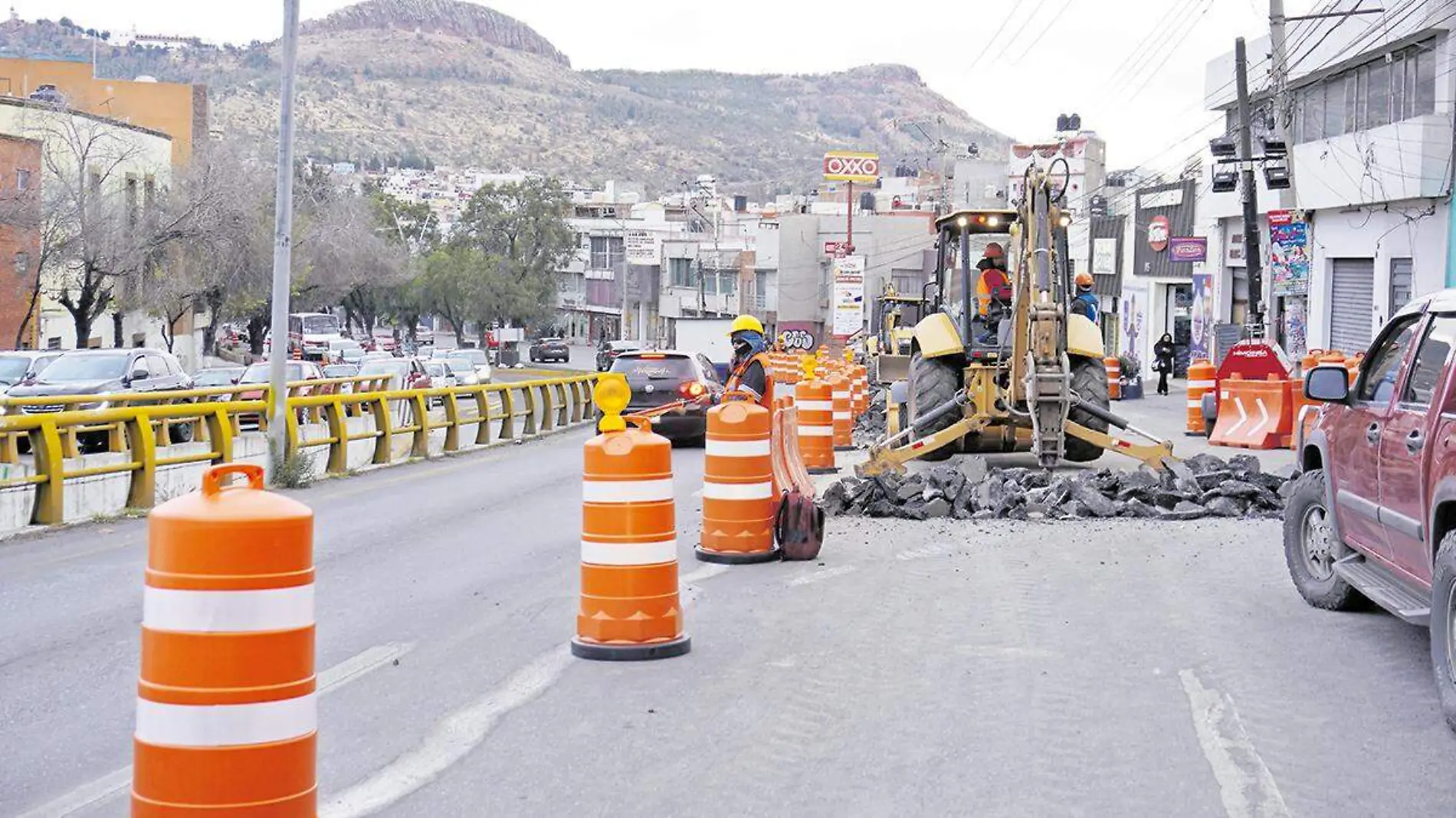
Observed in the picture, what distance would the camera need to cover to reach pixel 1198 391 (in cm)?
2930

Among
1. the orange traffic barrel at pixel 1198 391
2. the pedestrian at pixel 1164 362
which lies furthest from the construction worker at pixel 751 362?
the pedestrian at pixel 1164 362

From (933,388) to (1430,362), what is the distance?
38.5 feet

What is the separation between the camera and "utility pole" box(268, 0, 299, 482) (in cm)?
2114

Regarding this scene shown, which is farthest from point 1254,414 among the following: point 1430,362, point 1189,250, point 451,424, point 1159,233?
point 1159,233

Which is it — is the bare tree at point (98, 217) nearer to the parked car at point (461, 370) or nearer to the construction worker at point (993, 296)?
the parked car at point (461, 370)

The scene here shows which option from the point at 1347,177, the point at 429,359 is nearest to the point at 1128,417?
the point at 1347,177

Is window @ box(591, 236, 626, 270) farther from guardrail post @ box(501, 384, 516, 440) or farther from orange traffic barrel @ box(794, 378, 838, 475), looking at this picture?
orange traffic barrel @ box(794, 378, 838, 475)

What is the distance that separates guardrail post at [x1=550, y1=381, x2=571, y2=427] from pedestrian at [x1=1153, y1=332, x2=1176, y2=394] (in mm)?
19771

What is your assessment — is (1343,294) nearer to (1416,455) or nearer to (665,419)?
(665,419)

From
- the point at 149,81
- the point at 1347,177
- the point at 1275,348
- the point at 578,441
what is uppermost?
the point at 149,81

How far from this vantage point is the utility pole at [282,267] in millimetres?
21141

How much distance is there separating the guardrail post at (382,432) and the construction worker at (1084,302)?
953 cm

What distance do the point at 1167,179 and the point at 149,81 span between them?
1577 inches

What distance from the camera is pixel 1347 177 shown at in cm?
4028
